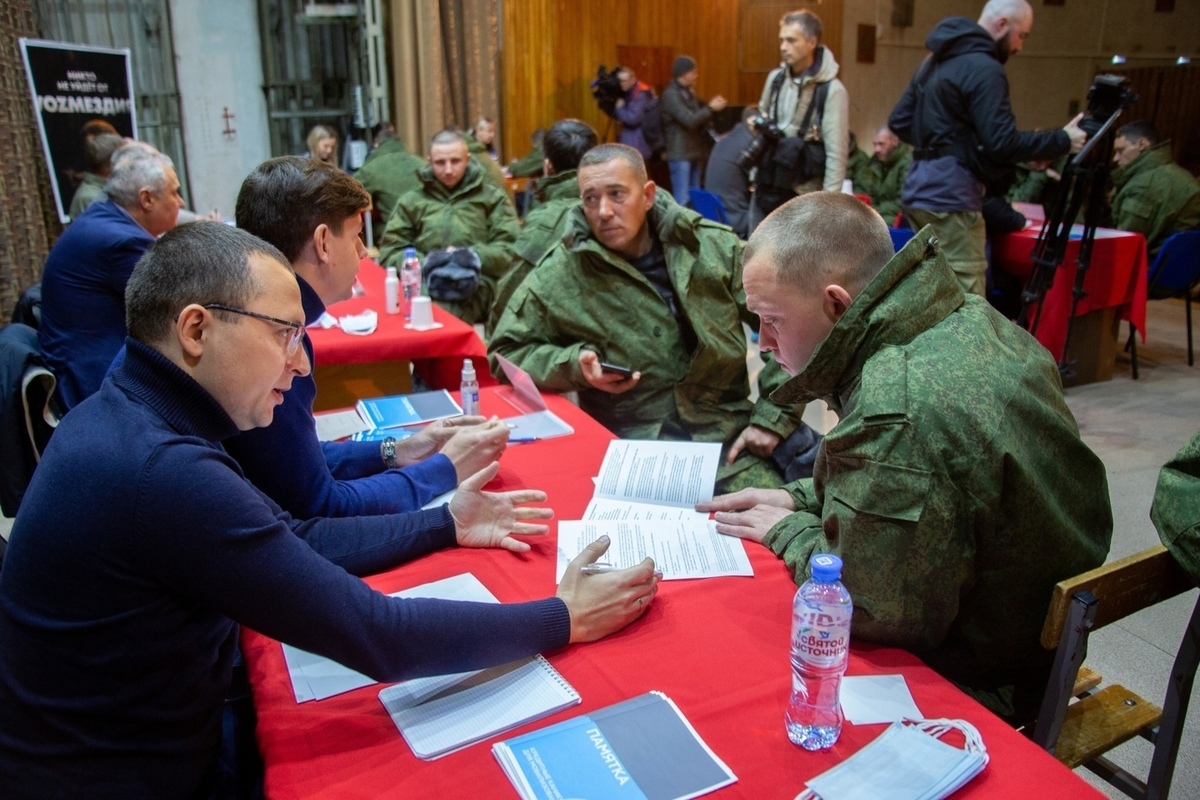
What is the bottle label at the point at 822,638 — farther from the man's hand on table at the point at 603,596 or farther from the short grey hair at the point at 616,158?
the short grey hair at the point at 616,158

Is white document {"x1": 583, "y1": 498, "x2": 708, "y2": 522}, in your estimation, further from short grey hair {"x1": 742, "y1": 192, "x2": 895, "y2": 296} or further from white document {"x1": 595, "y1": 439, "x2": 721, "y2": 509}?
short grey hair {"x1": 742, "y1": 192, "x2": 895, "y2": 296}

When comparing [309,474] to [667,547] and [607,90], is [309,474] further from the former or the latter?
[607,90]

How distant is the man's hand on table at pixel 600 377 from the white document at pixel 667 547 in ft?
2.53

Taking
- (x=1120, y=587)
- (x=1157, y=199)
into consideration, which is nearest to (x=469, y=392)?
(x=1120, y=587)

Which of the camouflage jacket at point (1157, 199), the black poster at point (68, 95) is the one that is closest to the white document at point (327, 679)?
the black poster at point (68, 95)

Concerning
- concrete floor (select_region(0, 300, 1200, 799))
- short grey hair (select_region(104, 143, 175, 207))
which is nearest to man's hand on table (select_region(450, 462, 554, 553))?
concrete floor (select_region(0, 300, 1200, 799))

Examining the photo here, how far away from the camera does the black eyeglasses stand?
111 centimetres

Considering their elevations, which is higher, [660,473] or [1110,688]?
[660,473]

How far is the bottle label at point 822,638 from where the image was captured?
41.1 inches

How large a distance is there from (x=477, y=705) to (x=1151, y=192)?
580cm

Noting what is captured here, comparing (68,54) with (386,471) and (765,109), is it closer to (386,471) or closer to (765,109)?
(765,109)

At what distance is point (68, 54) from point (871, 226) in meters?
6.07

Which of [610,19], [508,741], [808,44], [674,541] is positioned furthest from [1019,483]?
[610,19]

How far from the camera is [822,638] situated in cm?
105
